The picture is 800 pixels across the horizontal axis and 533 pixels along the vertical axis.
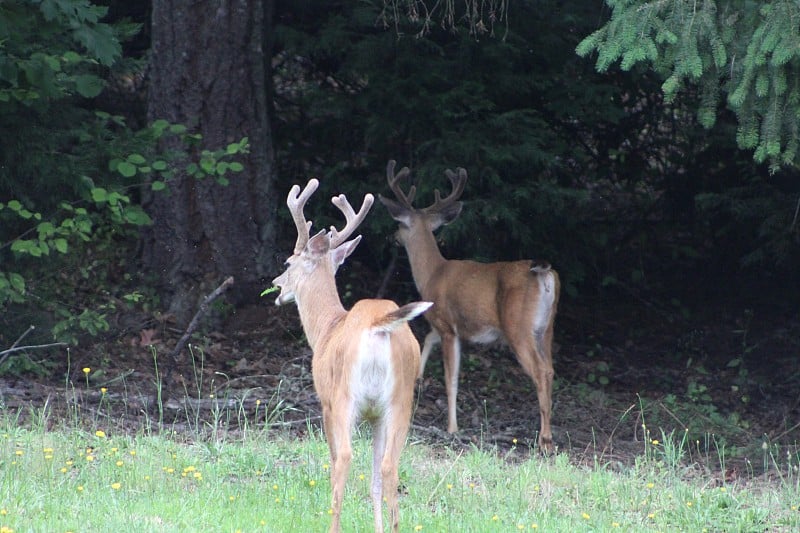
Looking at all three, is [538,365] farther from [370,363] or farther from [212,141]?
[370,363]

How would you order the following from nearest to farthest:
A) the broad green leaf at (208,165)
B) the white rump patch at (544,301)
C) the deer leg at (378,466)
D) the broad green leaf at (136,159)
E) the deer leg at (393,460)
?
the deer leg at (393,460) < the deer leg at (378,466) < the broad green leaf at (136,159) < the broad green leaf at (208,165) < the white rump patch at (544,301)

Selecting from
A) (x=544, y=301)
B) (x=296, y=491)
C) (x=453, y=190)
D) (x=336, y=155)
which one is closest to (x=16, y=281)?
(x=296, y=491)

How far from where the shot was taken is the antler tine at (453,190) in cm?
969

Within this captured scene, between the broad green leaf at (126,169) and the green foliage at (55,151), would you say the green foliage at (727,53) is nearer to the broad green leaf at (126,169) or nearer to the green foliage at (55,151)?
the green foliage at (55,151)

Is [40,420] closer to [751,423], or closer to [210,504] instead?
[210,504]

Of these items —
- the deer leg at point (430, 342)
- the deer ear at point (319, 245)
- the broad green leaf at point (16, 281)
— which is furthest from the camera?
the deer leg at point (430, 342)

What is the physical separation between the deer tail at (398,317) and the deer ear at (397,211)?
523cm

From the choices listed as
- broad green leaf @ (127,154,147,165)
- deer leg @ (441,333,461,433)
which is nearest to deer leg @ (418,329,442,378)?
deer leg @ (441,333,461,433)

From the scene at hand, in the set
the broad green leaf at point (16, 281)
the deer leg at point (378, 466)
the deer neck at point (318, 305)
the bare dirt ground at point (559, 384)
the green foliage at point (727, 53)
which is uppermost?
the green foliage at point (727, 53)

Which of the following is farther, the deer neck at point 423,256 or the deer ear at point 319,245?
the deer neck at point 423,256

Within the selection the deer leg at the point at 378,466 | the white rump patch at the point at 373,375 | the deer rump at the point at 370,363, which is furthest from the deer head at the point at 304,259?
the white rump patch at the point at 373,375

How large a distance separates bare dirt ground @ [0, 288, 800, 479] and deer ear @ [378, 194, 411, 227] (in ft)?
4.58

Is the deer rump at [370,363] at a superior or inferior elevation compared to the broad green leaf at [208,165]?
inferior

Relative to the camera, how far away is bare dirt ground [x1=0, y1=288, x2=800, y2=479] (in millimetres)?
8141
